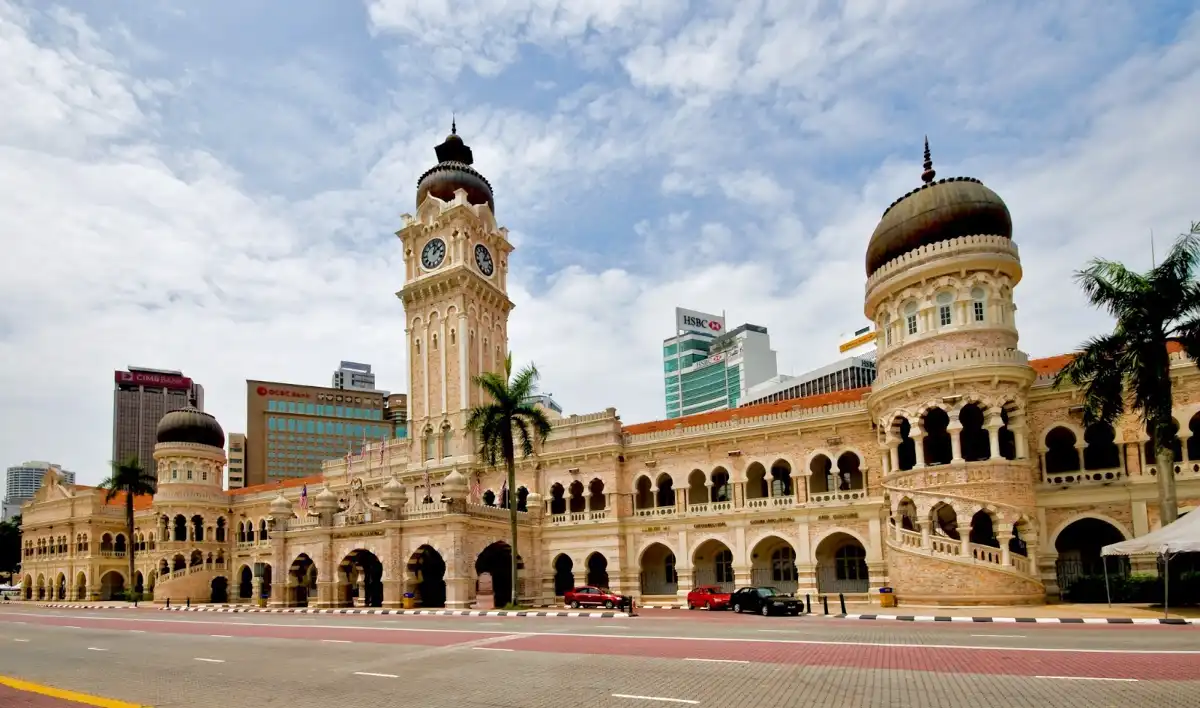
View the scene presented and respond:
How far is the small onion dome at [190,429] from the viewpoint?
Result: 64.8 metres

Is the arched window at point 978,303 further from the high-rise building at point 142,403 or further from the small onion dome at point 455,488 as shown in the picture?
the high-rise building at point 142,403

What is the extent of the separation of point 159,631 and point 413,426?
77.2 ft

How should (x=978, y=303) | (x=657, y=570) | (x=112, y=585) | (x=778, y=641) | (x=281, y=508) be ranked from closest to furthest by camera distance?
1. (x=778, y=641)
2. (x=978, y=303)
3. (x=657, y=570)
4. (x=281, y=508)
5. (x=112, y=585)

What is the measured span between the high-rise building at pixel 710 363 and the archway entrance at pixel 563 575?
10315 cm

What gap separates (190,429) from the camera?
65.2 metres

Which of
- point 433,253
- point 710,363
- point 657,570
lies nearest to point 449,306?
point 433,253

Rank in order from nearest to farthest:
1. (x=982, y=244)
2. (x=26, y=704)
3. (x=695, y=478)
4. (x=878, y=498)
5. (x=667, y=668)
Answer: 1. (x=26, y=704)
2. (x=667, y=668)
3. (x=982, y=244)
4. (x=878, y=498)
5. (x=695, y=478)

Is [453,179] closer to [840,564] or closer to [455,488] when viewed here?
[455,488]

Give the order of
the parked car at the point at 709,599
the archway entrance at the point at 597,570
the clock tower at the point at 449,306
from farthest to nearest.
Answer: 1. the clock tower at the point at 449,306
2. the archway entrance at the point at 597,570
3. the parked car at the point at 709,599

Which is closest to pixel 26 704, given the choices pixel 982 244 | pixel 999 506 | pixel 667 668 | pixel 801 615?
pixel 667 668

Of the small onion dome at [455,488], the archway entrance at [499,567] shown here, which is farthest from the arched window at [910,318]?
the archway entrance at [499,567]

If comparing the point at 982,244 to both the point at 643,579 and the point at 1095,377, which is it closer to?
the point at 1095,377

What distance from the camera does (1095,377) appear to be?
2822 centimetres

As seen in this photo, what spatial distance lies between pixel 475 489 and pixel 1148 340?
3313 centimetres
